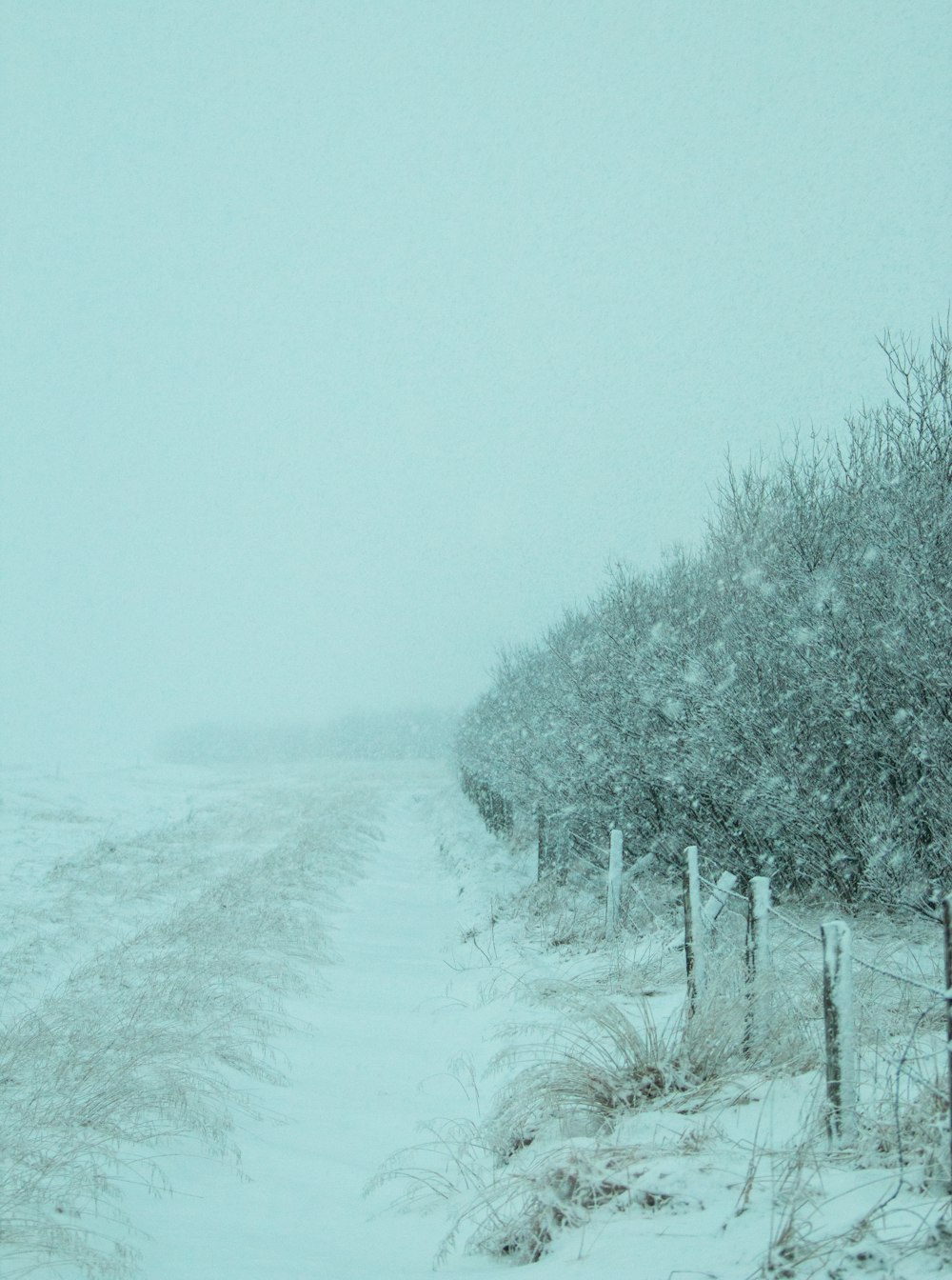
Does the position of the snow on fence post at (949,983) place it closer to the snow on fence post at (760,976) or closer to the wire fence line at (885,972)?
the wire fence line at (885,972)

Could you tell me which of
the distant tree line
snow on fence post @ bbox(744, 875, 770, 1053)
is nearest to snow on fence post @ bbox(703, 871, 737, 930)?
snow on fence post @ bbox(744, 875, 770, 1053)

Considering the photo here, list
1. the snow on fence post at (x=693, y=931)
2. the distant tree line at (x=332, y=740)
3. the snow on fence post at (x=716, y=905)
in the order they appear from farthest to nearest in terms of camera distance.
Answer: the distant tree line at (x=332, y=740) → the snow on fence post at (x=716, y=905) → the snow on fence post at (x=693, y=931)

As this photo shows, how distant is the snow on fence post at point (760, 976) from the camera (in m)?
4.57

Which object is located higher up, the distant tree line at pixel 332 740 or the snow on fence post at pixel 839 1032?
the snow on fence post at pixel 839 1032

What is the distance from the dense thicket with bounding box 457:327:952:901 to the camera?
7.29 metres

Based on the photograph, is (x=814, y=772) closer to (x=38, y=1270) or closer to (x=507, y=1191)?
(x=507, y=1191)

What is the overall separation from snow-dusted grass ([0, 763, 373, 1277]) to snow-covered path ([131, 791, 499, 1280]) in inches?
8.4

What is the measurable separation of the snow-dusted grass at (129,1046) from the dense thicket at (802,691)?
14.7ft

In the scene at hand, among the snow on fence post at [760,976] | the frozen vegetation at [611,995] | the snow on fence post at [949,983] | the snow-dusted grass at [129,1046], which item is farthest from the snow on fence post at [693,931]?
the snow-dusted grass at [129,1046]

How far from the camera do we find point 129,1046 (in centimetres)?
556

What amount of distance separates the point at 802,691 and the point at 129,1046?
6365 mm

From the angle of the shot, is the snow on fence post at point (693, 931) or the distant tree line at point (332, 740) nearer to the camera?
the snow on fence post at point (693, 931)

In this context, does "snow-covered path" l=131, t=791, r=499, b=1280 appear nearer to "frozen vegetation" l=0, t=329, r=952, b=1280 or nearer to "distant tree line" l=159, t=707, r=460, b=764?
"frozen vegetation" l=0, t=329, r=952, b=1280

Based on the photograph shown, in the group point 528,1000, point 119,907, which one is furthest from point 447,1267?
point 119,907
